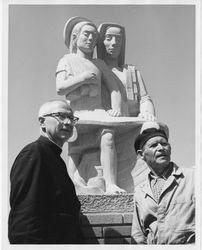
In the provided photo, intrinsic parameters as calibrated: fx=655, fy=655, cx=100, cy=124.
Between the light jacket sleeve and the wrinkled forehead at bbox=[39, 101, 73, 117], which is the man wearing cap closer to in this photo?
the light jacket sleeve

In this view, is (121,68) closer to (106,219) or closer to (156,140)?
(156,140)

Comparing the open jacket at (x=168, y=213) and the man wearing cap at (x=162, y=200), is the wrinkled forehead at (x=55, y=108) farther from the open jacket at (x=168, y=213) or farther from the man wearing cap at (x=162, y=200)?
the open jacket at (x=168, y=213)

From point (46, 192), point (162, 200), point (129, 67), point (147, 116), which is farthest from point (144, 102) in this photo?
point (46, 192)

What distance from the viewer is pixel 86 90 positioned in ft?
22.1

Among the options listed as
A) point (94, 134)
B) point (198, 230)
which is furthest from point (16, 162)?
point (198, 230)

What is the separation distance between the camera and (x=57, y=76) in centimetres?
680

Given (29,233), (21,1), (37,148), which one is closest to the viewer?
(29,233)

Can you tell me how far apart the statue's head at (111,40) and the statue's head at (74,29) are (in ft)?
0.44

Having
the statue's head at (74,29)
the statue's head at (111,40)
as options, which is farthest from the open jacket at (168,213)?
the statue's head at (74,29)

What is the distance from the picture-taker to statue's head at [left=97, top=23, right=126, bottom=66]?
22.9 feet

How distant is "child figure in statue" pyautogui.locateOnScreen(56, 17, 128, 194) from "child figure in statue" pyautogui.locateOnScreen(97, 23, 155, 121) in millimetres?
99
